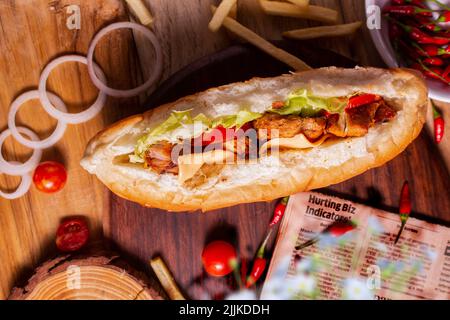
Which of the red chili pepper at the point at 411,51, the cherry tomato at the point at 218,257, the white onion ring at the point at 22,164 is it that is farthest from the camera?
the white onion ring at the point at 22,164

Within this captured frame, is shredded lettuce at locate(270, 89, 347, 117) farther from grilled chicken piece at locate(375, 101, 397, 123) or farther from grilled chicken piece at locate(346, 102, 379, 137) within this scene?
grilled chicken piece at locate(375, 101, 397, 123)

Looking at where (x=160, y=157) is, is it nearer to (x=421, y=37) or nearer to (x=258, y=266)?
(x=258, y=266)

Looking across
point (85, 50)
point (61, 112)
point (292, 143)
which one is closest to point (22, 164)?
point (61, 112)

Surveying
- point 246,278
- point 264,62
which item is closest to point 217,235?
point 246,278

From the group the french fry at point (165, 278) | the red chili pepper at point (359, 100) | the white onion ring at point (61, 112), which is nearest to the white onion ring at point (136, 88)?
the white onion ring at point (61, 112)

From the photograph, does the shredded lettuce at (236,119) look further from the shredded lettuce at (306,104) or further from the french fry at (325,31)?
the french fry at (325,31)

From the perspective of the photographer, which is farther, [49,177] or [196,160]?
[49,177]

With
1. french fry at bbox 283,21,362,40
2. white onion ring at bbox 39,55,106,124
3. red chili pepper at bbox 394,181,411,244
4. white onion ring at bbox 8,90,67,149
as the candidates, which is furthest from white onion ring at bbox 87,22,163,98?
red chili pepper at bbox 394,181,411,244
